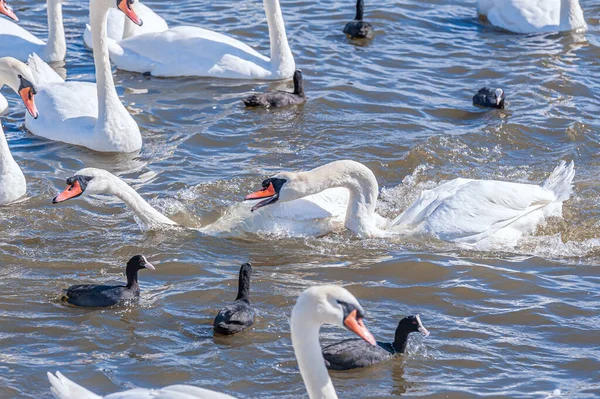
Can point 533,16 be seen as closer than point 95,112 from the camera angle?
No

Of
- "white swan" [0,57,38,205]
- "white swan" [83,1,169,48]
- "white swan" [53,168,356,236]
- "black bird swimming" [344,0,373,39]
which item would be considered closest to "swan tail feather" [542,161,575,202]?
"white swan" [53,168,356,236]

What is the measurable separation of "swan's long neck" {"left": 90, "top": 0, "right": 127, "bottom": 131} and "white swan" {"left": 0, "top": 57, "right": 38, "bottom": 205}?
97 centimetres

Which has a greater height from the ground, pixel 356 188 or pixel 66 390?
pixel 66 390

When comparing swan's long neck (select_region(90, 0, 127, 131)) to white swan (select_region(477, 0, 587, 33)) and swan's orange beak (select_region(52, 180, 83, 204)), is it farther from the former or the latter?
white swan (select_region(477, 0, 587, 33))

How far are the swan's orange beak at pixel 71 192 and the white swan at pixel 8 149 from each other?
1114 mm

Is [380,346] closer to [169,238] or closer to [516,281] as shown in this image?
[516,281]

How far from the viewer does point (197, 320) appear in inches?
309

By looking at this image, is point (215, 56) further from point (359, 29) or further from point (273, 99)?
point (359, 29)

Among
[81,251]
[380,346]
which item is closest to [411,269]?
[380,346]

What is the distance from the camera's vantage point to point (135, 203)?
30.8 feet

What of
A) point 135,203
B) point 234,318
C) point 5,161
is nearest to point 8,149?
point 5,161

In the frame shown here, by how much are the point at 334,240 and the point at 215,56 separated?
195 inches

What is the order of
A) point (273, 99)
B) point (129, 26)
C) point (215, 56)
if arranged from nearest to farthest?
A: point (273, 99), point (215, 56), point (129, 26)

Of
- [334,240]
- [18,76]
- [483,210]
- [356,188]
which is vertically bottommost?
[334,240]
